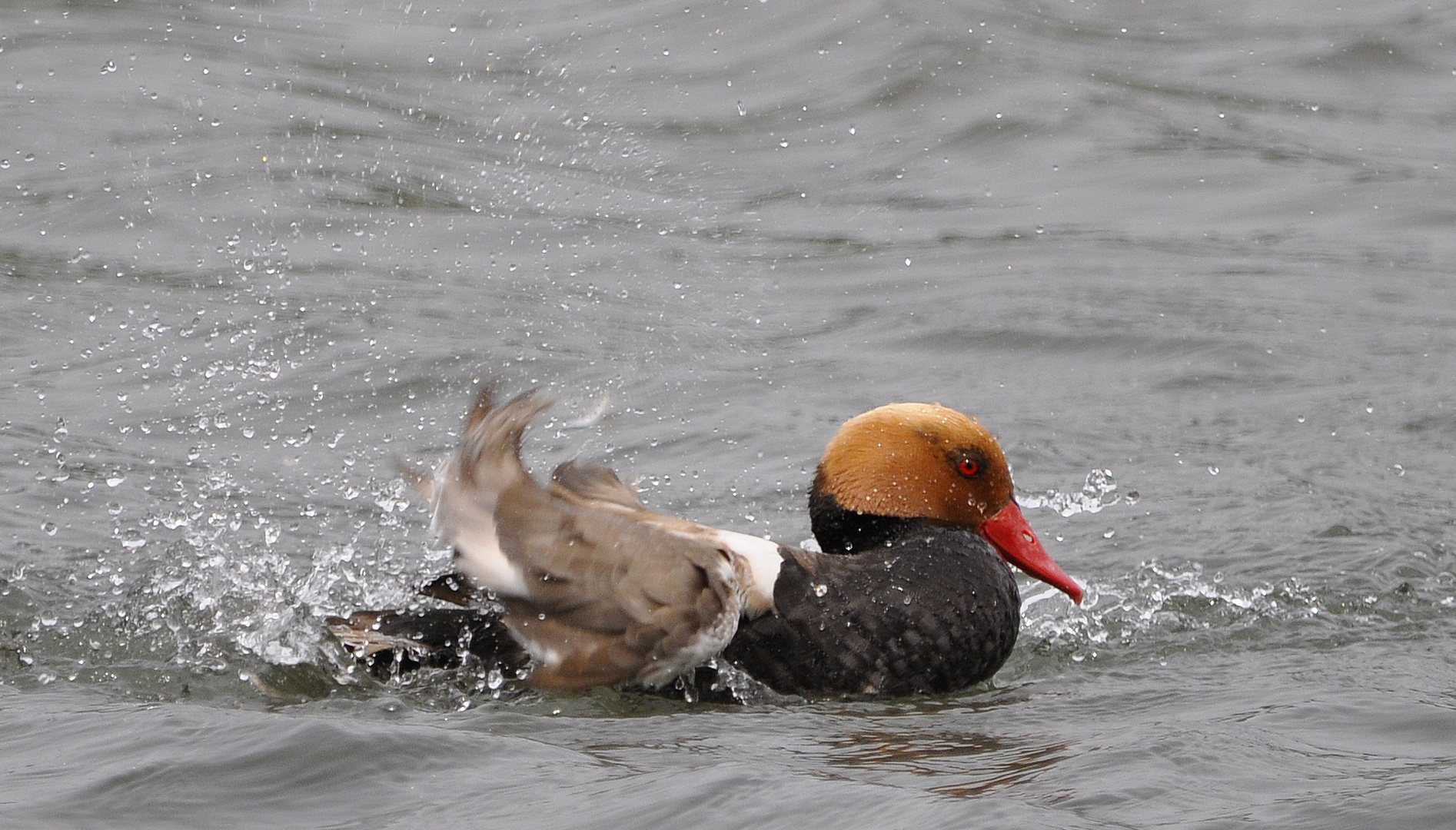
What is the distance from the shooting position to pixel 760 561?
4.88 meters

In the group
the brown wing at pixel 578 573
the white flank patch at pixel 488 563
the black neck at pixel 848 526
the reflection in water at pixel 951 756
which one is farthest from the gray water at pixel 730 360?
the black neck at pixel 848 526

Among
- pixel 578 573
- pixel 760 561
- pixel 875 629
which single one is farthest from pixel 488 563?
pixel 875 629

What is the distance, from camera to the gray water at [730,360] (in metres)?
4.34

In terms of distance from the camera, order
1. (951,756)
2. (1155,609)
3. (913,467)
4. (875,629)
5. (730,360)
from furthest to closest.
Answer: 1. (730,360)
2. (1155,609)
3. (913,467)
4. (875,629)
5. (951,756)

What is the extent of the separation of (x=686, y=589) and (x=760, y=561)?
0.23 m

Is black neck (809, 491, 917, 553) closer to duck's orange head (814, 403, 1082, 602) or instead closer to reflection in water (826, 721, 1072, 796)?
duck's orange head (814, 403, 1082, 602)

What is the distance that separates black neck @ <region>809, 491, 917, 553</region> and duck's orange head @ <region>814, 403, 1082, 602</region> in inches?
0.5

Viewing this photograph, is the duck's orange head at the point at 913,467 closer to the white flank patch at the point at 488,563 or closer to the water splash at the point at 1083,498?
the white flank patch at the point at 488,563

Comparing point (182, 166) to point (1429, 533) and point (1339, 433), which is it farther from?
point (1429, 533)

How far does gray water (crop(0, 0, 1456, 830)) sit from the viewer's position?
434 centimetres

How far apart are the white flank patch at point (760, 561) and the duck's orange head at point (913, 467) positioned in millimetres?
405

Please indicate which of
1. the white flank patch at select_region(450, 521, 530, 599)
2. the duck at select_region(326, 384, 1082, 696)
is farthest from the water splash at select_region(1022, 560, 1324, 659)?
the white flank patch at select_region(450, 521, 530, 599)

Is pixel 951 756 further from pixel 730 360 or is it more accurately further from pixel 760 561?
pixel 730 360

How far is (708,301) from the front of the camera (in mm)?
9516
